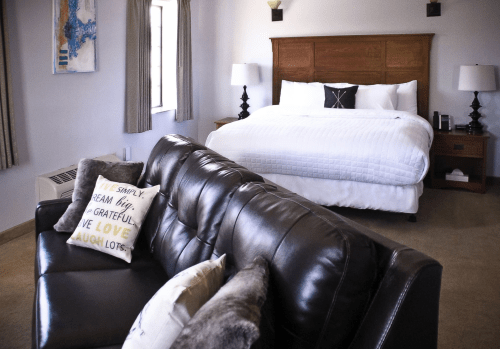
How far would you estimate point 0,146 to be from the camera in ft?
10.8

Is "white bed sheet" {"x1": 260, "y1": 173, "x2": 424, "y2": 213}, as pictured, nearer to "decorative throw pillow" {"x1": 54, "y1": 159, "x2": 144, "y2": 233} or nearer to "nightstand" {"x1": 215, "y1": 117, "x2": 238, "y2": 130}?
"decorative throw pillow" {"x1": 54, "y1": 159, "x2": 144, "y2": 233}

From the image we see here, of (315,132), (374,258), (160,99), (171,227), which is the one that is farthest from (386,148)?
(160,99)

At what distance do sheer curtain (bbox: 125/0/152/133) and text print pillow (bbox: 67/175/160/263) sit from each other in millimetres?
2647

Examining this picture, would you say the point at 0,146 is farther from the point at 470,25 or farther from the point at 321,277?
the point at 470,25

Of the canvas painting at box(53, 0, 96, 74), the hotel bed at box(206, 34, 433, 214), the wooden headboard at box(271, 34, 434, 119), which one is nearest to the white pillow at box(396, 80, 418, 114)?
the hotel bed at box(206, 34, 433, 214)

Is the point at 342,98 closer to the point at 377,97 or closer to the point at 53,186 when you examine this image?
the point at 377,97

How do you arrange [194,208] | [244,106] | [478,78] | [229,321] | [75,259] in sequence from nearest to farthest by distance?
[229,321]
[194,208]
[75,259]
[478,78]
[244,106]

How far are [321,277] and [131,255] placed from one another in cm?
124

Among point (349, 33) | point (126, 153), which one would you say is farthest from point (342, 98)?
point (126, 153)

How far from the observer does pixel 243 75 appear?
19.2 ft

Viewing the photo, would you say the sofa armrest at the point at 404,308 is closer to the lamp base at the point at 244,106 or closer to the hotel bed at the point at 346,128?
the hotel bed at the point at 346,128

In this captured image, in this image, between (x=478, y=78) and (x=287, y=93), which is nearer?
(x=478, y=78)

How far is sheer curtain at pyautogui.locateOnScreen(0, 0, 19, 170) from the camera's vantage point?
10.7ft

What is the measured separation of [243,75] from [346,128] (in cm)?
210
